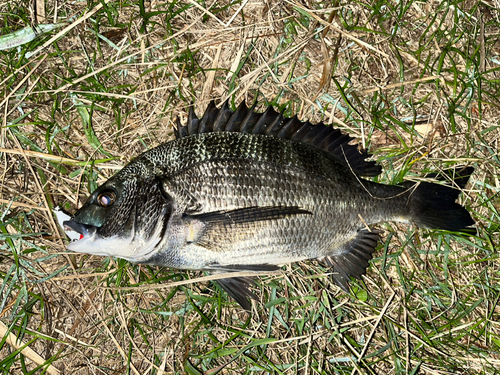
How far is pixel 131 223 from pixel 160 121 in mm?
1143

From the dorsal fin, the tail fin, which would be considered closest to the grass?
the tail fin

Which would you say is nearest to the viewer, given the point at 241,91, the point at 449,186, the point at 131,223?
the point at 131,223

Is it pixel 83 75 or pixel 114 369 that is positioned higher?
pixel 83 75

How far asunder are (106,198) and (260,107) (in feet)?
5.19

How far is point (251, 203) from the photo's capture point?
264 centimetres

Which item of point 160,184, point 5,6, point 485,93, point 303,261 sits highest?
point 485,93

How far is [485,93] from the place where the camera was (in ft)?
10.4

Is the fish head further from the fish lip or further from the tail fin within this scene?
the tail fin

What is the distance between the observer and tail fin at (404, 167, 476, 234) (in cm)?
299

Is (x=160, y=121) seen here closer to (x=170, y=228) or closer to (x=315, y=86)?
(x=170, y=228)

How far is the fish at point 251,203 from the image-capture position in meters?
2.58

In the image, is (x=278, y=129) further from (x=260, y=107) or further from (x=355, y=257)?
(x=355, y=257)

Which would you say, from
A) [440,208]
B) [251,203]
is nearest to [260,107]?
[251,203]

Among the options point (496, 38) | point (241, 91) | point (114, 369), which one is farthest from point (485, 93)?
point (114, 369)
